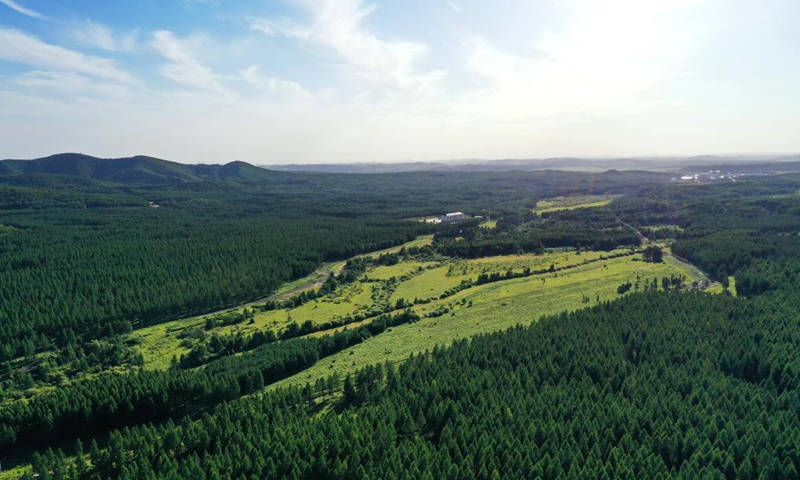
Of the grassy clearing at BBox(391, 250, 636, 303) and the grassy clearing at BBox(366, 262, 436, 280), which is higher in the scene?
the grassy clearing at BBox(366, 262, 436, 280)

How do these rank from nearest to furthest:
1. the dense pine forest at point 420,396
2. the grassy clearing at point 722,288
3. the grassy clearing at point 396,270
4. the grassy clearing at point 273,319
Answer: the dense pine forest at point 420,396, the grassy clearing at point 273,319, the grassy clearing at point 722,288, the grassy clearing at point 396,270

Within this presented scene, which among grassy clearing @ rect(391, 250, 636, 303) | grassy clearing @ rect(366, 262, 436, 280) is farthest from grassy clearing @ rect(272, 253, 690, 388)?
grassy clearing @ rect(366, 262, 436, 280)

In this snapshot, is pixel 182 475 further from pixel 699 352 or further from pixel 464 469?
pixel 699 352

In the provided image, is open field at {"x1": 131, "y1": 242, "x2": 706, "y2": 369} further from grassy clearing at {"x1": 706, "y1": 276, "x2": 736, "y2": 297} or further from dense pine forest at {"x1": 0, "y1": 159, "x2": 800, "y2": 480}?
grassy clearing at {"x1": 706, "y1": 276, "x2": 736, "y2": 297}

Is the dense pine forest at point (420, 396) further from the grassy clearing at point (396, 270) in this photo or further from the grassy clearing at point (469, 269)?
the grassy clearing at point (396, 270)

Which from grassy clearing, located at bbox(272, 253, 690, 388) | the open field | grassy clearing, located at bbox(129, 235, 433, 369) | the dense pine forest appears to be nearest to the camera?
the dense pine forest

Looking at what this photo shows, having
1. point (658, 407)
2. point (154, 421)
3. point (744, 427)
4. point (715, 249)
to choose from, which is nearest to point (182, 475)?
Answer: point (154, 421)

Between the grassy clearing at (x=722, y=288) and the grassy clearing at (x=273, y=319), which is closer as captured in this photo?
the grassy clearing at (x=273, y=319)

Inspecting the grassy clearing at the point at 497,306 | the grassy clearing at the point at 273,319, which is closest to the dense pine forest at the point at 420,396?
the grassy clearing at the point at 273,319
